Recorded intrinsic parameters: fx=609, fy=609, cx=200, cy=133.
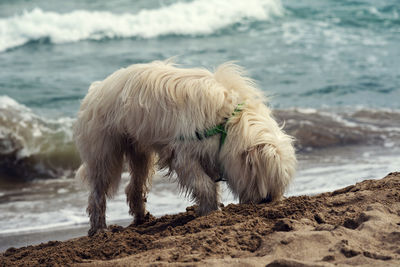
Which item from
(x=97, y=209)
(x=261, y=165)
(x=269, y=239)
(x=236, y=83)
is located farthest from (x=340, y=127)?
(x=269, y=239)

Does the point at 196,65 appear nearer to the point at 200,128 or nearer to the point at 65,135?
the point at 65,135

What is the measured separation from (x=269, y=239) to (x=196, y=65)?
38.9 feet

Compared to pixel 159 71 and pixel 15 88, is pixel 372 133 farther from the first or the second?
pixel 15 88

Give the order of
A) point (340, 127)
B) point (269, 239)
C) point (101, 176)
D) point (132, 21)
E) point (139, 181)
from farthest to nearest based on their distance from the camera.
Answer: point (132, 21)
point (340, 127)
point (139, 181)
point (101, 176)
point (269, 239)

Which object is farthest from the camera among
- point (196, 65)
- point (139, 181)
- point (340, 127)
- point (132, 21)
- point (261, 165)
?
point (132, 21)

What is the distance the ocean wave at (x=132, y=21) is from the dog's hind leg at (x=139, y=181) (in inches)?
520

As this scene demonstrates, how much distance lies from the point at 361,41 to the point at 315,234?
15005 mm

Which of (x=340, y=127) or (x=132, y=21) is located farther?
(x=132, y=21)

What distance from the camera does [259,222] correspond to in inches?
161

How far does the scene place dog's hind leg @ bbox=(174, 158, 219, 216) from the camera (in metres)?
4.62

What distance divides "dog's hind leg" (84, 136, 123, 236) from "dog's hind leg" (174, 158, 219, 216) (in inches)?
29.7

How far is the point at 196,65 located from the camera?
15352 millimetres

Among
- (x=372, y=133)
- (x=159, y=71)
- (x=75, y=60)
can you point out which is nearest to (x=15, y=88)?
(x=75, y=60)

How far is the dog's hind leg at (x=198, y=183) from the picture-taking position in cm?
462
